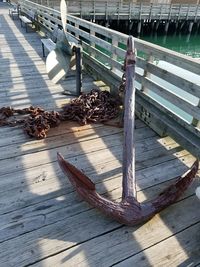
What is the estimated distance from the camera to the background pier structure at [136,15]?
23.8 m

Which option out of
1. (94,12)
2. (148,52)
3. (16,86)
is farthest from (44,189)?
(94,12)

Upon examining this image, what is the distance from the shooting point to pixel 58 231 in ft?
7.29

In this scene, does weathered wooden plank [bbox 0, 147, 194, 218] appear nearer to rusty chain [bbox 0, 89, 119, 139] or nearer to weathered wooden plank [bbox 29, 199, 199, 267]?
weathered wooden plank [bbox 29, 199, 199, 267]

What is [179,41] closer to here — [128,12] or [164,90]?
[128,12]

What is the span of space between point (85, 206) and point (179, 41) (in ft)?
92.4

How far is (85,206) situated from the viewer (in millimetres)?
2467

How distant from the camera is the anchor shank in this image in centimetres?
222

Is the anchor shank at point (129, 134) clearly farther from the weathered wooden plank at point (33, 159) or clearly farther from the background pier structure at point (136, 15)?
the background pier structure at point (136, 15)

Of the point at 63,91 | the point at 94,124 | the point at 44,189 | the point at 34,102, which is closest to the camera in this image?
the point at 44,189

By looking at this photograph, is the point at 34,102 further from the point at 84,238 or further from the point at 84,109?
the point at 84,238

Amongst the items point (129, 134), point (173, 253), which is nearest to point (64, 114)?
point (129, 134)

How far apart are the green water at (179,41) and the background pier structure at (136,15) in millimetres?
768

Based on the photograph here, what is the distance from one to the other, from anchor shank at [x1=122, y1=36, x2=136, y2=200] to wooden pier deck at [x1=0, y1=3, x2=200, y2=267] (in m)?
0.35

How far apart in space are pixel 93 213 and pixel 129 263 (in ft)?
1.79
